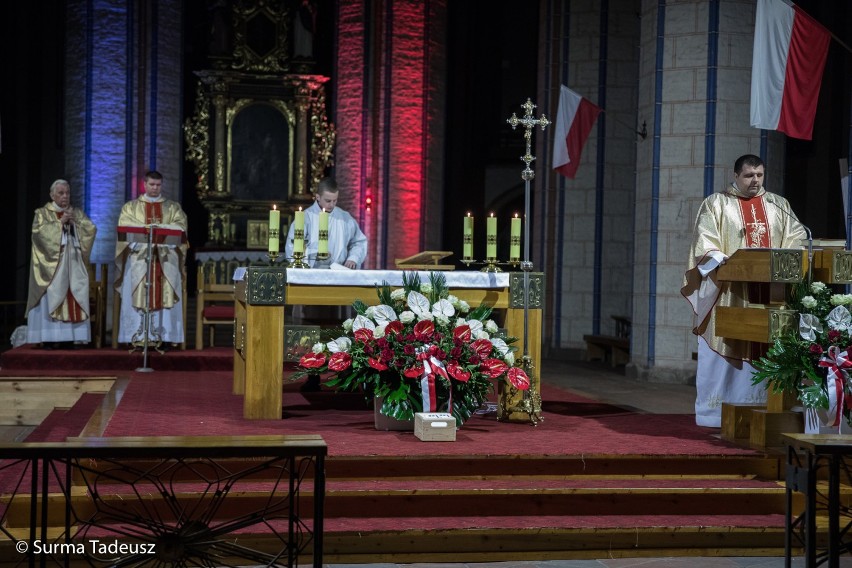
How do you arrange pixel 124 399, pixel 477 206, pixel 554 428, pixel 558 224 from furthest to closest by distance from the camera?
pixel 477 206 < pixel 558 224 < pixel 124 399 < pixel 554 428

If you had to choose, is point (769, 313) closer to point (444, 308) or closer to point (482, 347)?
point (482, 347)

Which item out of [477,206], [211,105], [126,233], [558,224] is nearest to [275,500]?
[126,233]

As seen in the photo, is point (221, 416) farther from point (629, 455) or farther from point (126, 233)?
point (126, 233)

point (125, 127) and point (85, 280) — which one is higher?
point (125, 127)

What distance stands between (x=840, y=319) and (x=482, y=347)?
1.75m

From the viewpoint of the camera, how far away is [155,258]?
9.70 m

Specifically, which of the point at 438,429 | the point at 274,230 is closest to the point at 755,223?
the point at 438,429

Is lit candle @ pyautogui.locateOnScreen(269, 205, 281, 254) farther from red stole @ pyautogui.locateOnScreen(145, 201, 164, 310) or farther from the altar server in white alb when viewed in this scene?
red stole @ pyautogui.locateOnScreen(145, 201, 164, 310)

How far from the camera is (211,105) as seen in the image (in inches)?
595

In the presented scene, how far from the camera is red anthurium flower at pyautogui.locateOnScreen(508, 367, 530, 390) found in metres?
5.79

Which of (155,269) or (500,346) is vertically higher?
(155,269)

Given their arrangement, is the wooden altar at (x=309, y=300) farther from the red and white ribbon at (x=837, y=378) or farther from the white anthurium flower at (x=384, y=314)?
the red and white ribbon at (x=837, y=378)

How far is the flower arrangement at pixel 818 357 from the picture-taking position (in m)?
5.12

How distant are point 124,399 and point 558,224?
6748mm
